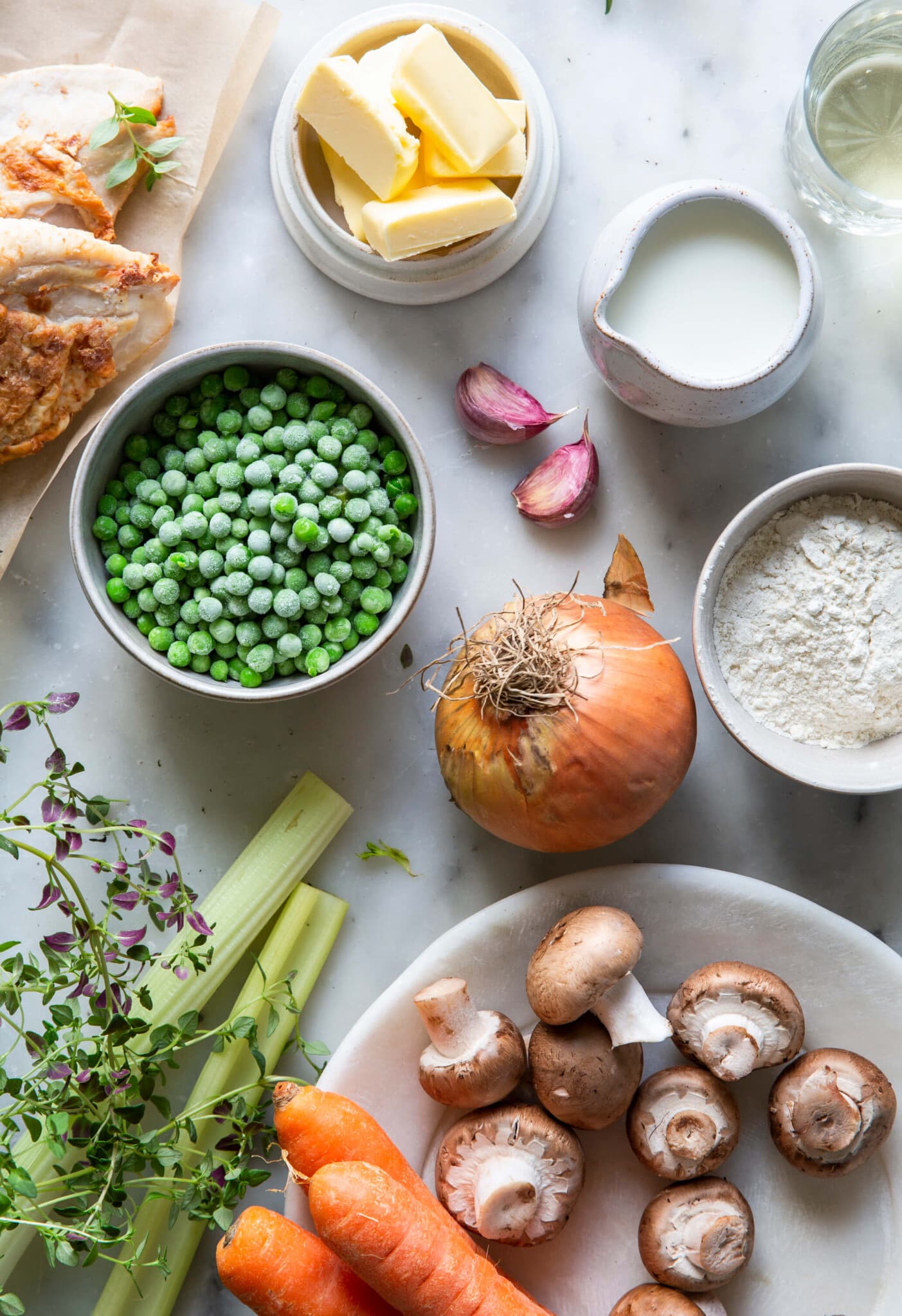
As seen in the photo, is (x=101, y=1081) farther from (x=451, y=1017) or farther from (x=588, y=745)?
(x=588, y=745)

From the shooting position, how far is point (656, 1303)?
136cm

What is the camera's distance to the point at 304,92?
1.41 metres

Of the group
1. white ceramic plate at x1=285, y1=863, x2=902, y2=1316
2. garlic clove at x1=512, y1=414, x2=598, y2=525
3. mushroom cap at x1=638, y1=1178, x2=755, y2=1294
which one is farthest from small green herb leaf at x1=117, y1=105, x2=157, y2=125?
mushroom cap at x1=638, y1=1178, x2=755, y2=1294

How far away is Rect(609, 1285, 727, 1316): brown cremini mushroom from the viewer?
1350mm

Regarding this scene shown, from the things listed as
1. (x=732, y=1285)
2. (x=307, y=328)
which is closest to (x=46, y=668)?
(x=307, y=328)

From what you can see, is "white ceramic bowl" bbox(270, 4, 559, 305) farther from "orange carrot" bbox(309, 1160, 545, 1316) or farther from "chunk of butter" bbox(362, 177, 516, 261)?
"orange carrot" bbox(309, 1160, 545, 1316)

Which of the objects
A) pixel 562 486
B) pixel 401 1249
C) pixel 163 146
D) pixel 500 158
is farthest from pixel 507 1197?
pixel 163 146

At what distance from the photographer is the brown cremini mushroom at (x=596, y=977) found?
1.33 m

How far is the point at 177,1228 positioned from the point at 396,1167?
349 mm

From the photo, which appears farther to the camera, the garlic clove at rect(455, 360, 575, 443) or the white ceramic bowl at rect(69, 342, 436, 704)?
the garlic clove at rect(455, 360, 575, 443)

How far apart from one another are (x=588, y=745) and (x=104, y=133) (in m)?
1.07

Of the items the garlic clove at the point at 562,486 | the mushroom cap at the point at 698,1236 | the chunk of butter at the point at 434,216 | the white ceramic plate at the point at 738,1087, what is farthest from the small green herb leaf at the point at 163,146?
the mushroom cap at the point at 698,1236

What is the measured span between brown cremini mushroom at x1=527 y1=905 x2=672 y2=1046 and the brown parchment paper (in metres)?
0.96

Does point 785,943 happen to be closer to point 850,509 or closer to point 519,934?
point 519,934
